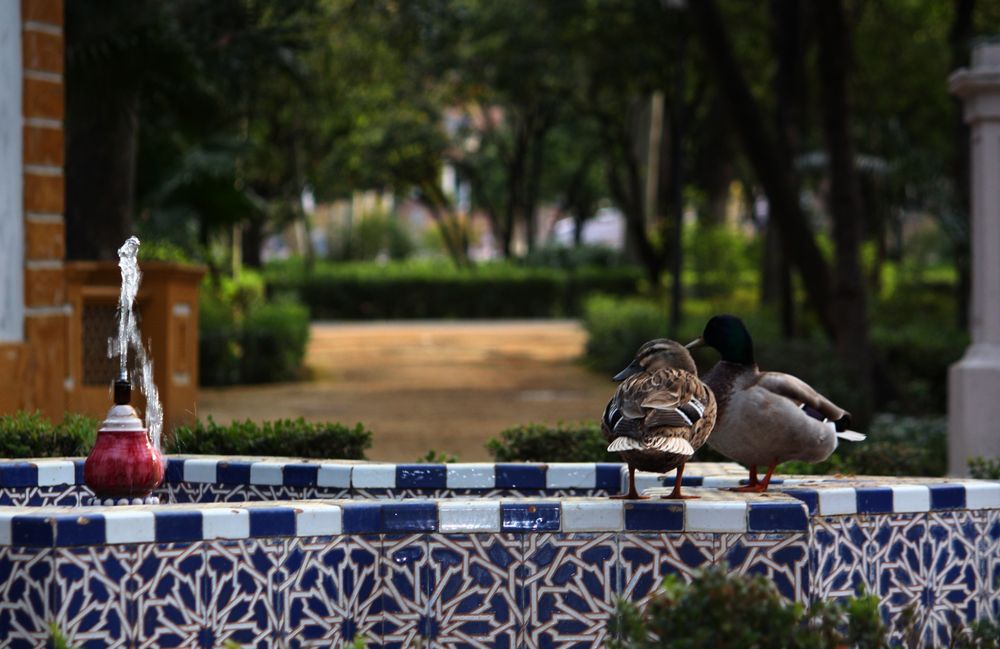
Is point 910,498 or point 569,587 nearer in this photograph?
point 569,587

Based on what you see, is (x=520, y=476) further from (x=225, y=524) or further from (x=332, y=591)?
(x=225, y=524)

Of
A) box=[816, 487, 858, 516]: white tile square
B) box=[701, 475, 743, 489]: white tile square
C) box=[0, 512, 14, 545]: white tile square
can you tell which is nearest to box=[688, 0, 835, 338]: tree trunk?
box=[701, 475, 743, 489]: white tile square

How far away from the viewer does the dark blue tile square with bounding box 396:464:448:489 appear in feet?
18.2

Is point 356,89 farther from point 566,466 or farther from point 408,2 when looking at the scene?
point 566,466

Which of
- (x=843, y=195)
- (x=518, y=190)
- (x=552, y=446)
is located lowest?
(x=552, y=446)

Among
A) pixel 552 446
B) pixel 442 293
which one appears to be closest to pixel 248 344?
pixel 552 446

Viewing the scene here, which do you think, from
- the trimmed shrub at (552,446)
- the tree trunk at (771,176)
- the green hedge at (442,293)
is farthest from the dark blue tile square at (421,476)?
the green hedge at (442,293)

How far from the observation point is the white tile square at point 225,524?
4148mm

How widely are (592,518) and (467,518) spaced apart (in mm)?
338

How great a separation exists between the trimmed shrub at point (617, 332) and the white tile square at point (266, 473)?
15.9 metres

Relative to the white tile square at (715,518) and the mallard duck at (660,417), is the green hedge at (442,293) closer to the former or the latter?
the mallard duck at (660,417)

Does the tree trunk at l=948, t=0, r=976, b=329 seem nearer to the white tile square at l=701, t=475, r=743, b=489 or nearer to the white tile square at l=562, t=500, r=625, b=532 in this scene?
the white tile square at l=701, t=475, r=743, b=489

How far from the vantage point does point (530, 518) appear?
14.5 feet

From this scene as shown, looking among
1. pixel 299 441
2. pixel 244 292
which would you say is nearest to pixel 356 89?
pixel 244 292
